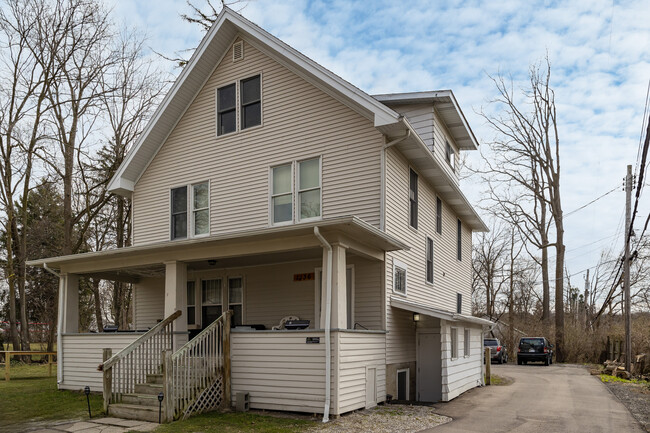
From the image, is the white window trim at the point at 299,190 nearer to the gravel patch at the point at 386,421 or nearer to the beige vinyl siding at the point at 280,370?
the beige vinyl siding at the point at 280,370

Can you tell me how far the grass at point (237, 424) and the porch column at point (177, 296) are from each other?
2.30 meters

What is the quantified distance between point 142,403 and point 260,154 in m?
6.88

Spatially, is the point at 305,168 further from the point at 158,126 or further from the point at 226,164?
the point at 158,126

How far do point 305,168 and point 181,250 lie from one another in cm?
376

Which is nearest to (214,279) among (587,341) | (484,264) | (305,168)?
(305,168)

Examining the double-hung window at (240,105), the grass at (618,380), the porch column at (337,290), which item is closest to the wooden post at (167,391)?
the porch column at (337,290)

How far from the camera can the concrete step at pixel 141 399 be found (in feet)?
35.2

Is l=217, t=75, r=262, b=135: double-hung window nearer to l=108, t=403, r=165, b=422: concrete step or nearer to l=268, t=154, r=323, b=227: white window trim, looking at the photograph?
l=268, t=154, r=323, b=227: white window trim

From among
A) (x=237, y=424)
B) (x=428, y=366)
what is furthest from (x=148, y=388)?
(x=428, y=366)

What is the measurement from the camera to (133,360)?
12.1 meters

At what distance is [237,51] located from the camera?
15477 millimetres

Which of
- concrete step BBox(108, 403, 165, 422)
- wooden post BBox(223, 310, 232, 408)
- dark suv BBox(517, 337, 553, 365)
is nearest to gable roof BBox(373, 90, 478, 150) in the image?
wooden post BBox(223, 310, 232, 408)

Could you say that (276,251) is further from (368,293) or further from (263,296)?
(263,296)

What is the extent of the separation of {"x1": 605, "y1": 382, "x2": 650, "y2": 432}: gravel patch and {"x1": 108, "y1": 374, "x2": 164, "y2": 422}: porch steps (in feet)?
30.5
